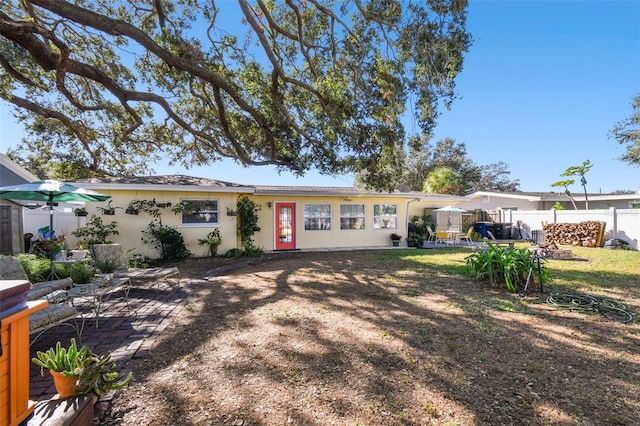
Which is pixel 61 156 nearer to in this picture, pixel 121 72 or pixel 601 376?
pixel 121 72

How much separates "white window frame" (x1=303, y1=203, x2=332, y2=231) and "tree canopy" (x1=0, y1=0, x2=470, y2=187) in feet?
8.05

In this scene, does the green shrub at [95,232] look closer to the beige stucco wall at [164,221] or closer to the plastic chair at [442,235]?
the beige stucco wall at [164,221]

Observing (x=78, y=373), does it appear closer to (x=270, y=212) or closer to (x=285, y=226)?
(x=270, y=212)

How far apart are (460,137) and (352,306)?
32.6m

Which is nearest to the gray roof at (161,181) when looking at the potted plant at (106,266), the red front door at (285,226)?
the red front door at (285,226)

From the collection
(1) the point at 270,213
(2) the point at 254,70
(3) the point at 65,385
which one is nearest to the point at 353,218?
(1) the point at 270,213

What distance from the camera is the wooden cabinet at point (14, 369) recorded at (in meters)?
1.58

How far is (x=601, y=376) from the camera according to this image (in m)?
3.04

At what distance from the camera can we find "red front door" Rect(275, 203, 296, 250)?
13352 millimetres

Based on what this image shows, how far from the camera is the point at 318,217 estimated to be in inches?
551

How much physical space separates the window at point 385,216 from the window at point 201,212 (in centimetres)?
759

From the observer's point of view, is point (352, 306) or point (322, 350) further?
point (352, 306)

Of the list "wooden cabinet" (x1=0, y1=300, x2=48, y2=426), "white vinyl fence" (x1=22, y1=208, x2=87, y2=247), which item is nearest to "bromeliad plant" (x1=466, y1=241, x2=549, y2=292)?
"wooden cabinet" (x1=0, y1=300, x2=48, y2=426)

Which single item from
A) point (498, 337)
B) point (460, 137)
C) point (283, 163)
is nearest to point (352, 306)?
point (498, 337)
